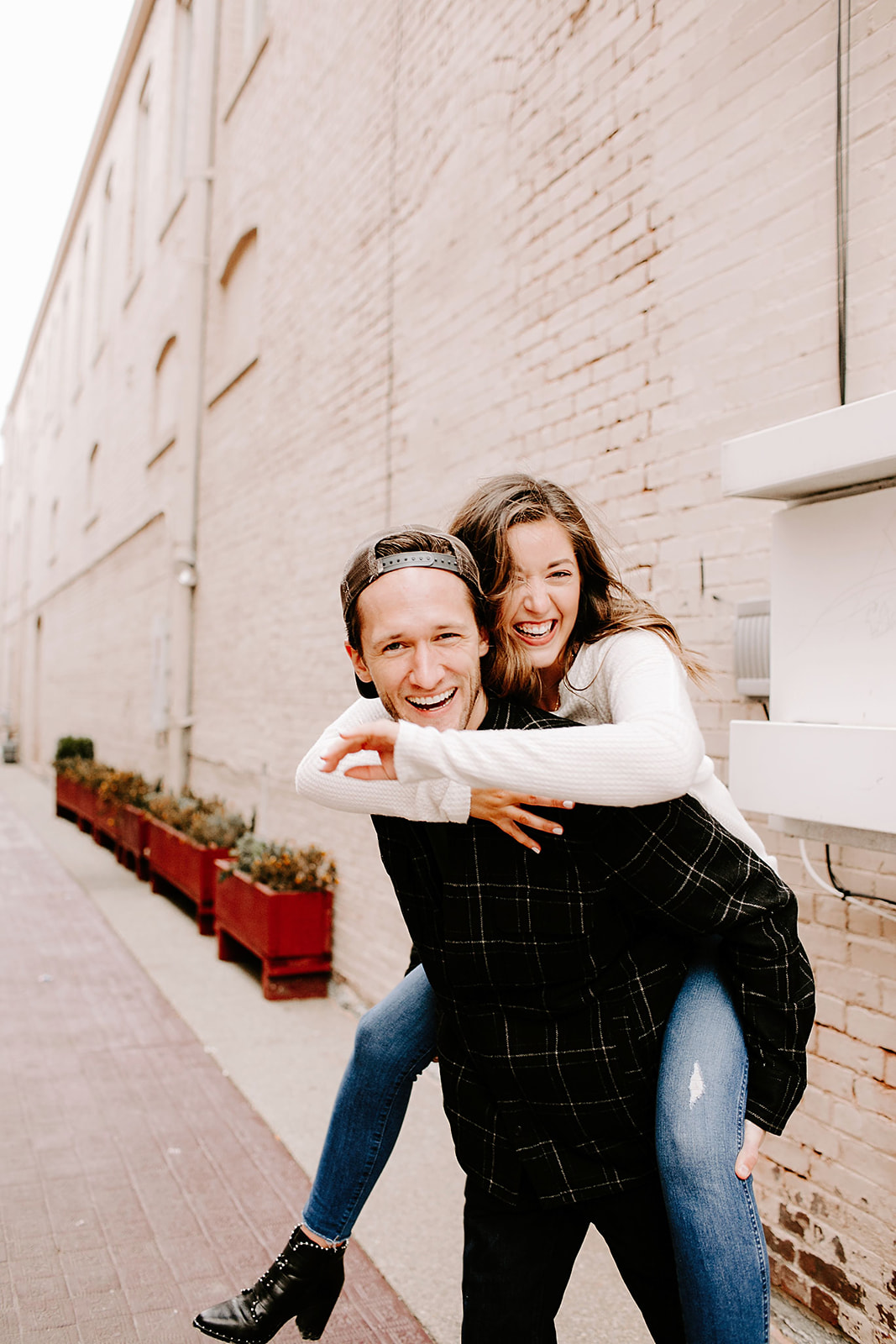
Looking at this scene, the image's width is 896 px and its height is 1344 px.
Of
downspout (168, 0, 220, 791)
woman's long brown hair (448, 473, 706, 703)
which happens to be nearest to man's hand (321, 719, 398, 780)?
woman's long brown hair (448, 473, 706, 703)

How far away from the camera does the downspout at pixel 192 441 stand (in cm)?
973

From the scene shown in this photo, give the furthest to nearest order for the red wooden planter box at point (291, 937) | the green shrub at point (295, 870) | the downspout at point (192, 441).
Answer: the downspout at point (192, 441) → the green shrub at point (295, 870) → the red wooden planter box at point (291, 937)

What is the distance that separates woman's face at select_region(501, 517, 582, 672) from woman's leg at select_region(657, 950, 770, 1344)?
0.84m

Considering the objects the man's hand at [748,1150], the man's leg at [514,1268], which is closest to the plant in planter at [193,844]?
the man's leg at [514,1268]

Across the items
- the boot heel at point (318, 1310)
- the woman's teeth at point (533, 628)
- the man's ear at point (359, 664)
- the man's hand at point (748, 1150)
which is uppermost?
the woman's teeth at point (533, 628)

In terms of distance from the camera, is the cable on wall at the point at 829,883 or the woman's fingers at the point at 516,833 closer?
the woman's fingers at the point at 516,833

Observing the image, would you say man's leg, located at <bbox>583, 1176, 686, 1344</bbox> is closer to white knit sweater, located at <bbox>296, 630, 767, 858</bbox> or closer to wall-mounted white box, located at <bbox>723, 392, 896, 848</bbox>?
white knit sweater, located at <bbox>296, 630, 767, 858</bbox>

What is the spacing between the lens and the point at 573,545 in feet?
7.04

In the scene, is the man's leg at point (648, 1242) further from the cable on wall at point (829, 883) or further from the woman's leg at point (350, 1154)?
the cable on wall at point (829, 883)

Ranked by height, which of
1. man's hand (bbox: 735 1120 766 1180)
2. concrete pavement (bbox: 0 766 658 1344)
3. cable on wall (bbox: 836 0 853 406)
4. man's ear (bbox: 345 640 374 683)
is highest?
cable on wall (bbox: 836 0 853 406)

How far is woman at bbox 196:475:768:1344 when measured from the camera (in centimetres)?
150

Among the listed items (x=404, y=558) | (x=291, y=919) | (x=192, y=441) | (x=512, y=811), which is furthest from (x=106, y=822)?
(x=512, y=811)

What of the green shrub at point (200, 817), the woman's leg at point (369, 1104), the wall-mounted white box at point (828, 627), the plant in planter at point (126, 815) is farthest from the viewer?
the plant in planter at point (126, 815)

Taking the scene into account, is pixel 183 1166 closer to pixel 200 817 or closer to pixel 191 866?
pixel 191 866
